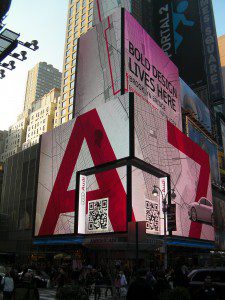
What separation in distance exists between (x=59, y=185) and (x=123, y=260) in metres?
12.6

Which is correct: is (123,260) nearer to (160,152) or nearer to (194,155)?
(160,152)

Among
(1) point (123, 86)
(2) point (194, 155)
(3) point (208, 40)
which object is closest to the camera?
(1) point (123, 86)

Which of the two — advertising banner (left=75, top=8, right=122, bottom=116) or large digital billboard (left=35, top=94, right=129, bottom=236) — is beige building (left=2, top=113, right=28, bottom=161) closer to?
advertising banner (left=75, top=8, right=122, bottom=116)

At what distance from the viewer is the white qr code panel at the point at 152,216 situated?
37266 millimetres

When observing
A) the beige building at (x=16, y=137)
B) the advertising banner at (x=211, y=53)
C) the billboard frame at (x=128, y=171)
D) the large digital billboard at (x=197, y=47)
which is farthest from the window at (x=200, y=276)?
the beige building at (x=16, y=137)

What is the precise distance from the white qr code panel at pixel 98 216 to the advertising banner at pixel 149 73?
14360 millimetres

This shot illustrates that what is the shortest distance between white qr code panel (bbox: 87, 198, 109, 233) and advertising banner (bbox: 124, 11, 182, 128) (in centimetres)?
1436

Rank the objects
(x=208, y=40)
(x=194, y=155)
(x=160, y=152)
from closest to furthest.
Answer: (x=160, y=152)
(x=194, y=155)
(x=208, y=40)

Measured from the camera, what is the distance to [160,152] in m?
40.9

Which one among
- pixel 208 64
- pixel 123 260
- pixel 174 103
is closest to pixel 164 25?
pixel 208 64

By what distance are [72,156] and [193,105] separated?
36.4 meters

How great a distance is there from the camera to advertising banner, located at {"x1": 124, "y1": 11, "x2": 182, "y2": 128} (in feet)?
151

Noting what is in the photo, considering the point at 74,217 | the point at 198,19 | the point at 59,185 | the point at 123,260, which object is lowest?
the point at 123,260

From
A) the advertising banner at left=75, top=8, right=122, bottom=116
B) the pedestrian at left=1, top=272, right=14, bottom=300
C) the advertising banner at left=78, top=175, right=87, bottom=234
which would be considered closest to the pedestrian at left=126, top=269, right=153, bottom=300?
the pedestrian at left=1, top=272, right=14, bottom=300
